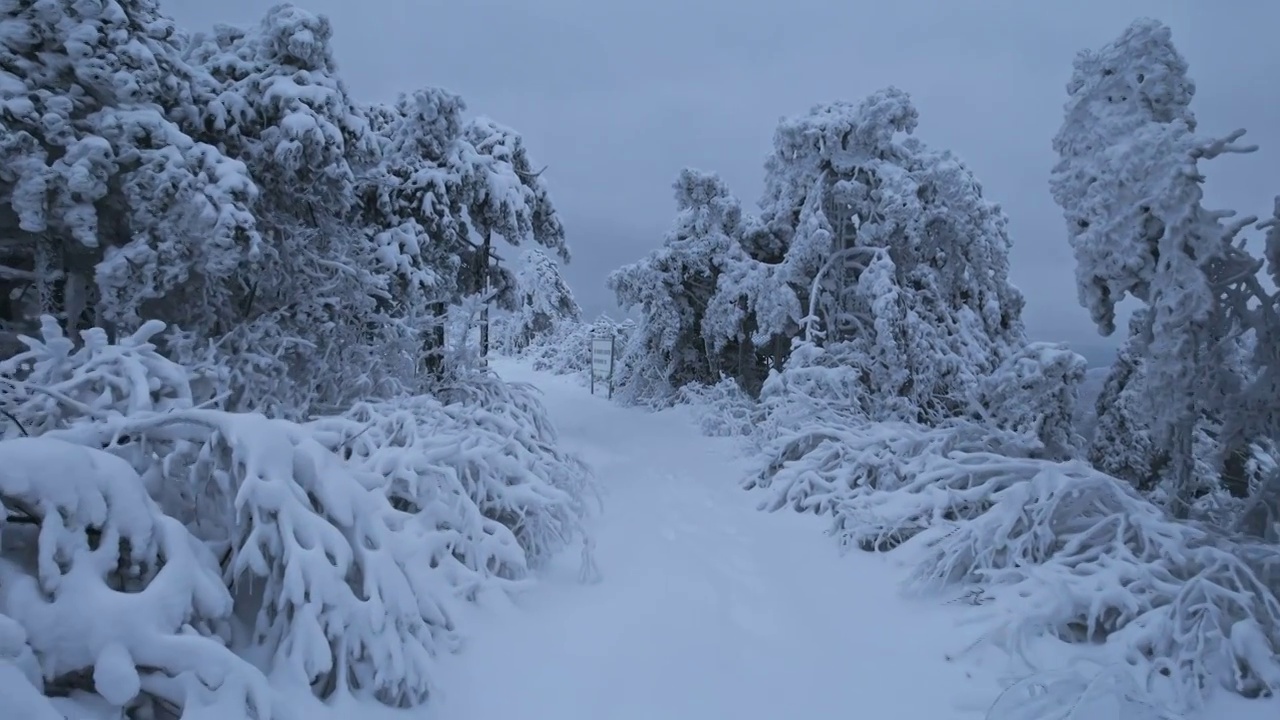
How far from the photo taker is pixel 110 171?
560cm

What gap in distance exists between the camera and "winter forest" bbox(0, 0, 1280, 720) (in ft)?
8.30

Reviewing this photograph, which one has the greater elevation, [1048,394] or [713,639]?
Result: [1048,394]

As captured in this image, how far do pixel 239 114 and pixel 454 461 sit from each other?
4981 millimetres

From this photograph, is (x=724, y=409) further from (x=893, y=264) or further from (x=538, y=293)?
(x=538, y=293)

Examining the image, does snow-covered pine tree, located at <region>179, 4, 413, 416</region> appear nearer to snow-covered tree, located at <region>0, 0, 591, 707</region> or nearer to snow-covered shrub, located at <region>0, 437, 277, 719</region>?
snow-covered tree, located at <region>0, 0, 591, 707</region>

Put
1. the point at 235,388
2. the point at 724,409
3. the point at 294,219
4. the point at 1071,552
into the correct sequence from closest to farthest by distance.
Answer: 1. the point at 1071,552
2. the point at 235,388
3. the point at 294,219
4. the point at 724,409

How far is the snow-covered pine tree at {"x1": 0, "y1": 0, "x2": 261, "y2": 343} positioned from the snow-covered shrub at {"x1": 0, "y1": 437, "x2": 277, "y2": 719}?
14.1 ft

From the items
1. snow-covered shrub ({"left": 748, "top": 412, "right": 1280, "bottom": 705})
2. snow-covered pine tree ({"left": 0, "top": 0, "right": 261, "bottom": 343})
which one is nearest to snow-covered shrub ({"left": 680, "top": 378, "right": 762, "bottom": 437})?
snow-covered shrub ({"left": 748, "top": 412, "right": 1280, "bottom": 705})

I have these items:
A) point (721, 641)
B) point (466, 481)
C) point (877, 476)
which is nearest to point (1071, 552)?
point (721, 641)

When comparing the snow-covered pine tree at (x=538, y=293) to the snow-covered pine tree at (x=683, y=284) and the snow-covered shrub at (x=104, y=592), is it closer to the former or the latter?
the snow-covered pine tree at (x=683, y=284)

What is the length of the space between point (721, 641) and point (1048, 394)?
15.9ft

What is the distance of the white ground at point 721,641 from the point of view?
3332 mm

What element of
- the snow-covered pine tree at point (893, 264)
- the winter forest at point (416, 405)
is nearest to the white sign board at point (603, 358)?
the snow-covered pine tree at point (893, 264)

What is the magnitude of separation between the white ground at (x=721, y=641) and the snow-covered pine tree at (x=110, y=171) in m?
4.65
